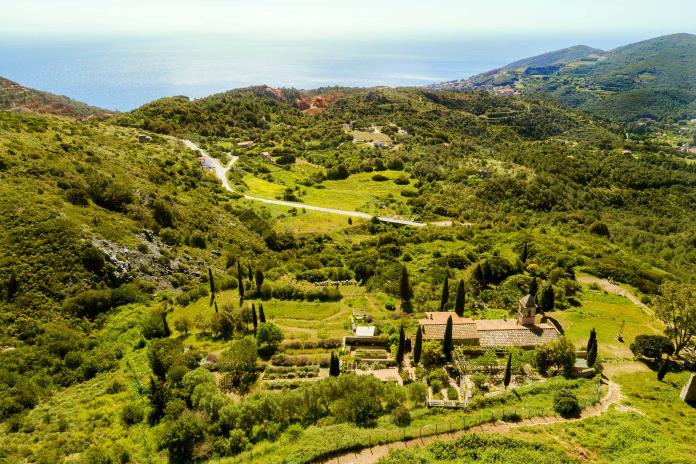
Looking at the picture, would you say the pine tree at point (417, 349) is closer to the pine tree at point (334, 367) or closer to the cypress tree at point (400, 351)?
the cypress tree at point (400, 351)

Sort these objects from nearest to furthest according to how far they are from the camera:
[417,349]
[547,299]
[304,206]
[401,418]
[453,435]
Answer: [453,435] → [401,418] → [417,349] → [547,299] → [304,206]

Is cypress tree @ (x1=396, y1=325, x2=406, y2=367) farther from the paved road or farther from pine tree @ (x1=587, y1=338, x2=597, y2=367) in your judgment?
Result: the paved road

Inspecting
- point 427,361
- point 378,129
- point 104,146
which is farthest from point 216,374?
point 378,129

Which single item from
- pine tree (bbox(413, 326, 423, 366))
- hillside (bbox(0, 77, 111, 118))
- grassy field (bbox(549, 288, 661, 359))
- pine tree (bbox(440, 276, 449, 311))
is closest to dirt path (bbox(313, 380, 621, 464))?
grassy field (bbox(549, 288, 661, 359))

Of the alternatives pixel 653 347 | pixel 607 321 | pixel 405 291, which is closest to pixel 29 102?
pixel 405 291

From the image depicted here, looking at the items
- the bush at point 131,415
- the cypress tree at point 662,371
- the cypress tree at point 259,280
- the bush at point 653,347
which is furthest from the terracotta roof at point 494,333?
the bush at point 131,415

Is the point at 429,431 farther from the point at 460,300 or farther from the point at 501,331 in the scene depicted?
the point at 460,300
